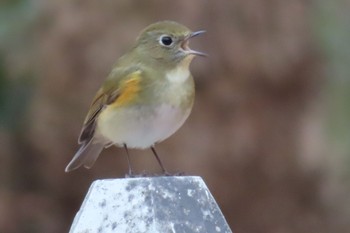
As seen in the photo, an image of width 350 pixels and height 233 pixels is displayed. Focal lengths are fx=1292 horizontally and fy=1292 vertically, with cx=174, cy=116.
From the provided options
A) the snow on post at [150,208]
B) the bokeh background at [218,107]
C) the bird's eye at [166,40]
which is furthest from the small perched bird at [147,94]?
the bokeh background at [218,107]

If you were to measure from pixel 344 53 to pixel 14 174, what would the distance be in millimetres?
2729

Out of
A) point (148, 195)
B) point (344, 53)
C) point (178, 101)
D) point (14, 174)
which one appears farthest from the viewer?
point (14, 174)

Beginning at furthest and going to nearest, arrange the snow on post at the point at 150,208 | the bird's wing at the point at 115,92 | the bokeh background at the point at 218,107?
the bokeh background at the point at 218,107 → the bird's wing at the point at 115,92 → the snow on post at the point at 150,208

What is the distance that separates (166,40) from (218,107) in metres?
4.49

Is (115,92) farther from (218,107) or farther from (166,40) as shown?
(218,107)

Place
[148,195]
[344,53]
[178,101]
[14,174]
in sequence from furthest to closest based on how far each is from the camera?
[14,174], [344,53], [178,101], [148,195]

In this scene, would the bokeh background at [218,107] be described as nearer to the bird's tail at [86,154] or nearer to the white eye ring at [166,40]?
the bird's tail at [86,154]

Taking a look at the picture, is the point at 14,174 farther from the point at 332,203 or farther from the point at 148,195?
the point at 148,195

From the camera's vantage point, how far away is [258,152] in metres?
10.4

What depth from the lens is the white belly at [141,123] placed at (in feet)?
17.3

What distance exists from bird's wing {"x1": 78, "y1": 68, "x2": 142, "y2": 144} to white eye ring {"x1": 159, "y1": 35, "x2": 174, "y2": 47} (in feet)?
0.55

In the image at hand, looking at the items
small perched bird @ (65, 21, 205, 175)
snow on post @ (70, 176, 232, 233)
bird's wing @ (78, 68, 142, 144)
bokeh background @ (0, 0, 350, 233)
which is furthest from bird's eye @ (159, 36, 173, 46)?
bokeh background @ (0, 0, 350, 233)

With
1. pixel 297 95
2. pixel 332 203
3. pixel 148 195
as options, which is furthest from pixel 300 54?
pixel 148 195

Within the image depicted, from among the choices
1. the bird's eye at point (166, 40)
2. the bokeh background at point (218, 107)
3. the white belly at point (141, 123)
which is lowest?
the bokeh background at point (218, 107)
